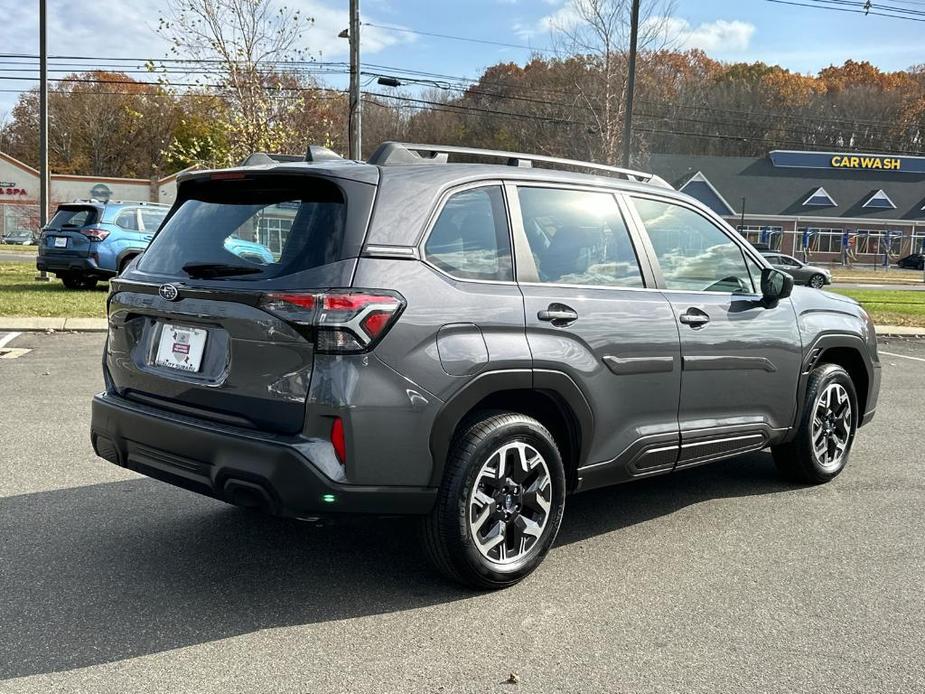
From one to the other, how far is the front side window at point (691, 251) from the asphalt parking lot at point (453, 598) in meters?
1.31

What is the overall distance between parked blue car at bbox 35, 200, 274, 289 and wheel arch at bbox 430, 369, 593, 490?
44.9 ft

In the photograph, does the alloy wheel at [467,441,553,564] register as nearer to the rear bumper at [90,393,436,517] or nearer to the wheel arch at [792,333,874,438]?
the rear bumper at [90,393,436,517]

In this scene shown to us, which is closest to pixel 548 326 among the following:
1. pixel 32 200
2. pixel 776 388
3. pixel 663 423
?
pixel 663 423

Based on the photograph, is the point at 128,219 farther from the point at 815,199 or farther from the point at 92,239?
the point at 815,199

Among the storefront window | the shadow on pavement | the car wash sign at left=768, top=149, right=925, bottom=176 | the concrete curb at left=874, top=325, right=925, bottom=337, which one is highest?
the car wash sign at left=768, top=149, right=925, bottom=176

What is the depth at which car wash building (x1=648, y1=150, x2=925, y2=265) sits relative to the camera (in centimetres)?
6353

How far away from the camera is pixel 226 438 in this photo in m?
3.34

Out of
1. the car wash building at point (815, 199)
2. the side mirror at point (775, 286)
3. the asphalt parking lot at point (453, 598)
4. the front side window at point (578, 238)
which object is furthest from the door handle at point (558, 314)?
the car wash building at point (815, 199)

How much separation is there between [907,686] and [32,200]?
6832 centimetres

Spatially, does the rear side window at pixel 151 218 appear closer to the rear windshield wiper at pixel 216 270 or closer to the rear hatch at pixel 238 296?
the rear hatch at pixel 238 296

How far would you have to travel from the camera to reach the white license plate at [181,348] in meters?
3.58

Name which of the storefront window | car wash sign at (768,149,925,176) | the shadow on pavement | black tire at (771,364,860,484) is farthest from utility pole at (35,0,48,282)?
car wash sign at (768,149,925,176)

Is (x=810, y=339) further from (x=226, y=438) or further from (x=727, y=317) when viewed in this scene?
(x=226, y=438)

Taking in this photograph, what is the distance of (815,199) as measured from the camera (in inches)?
2547
